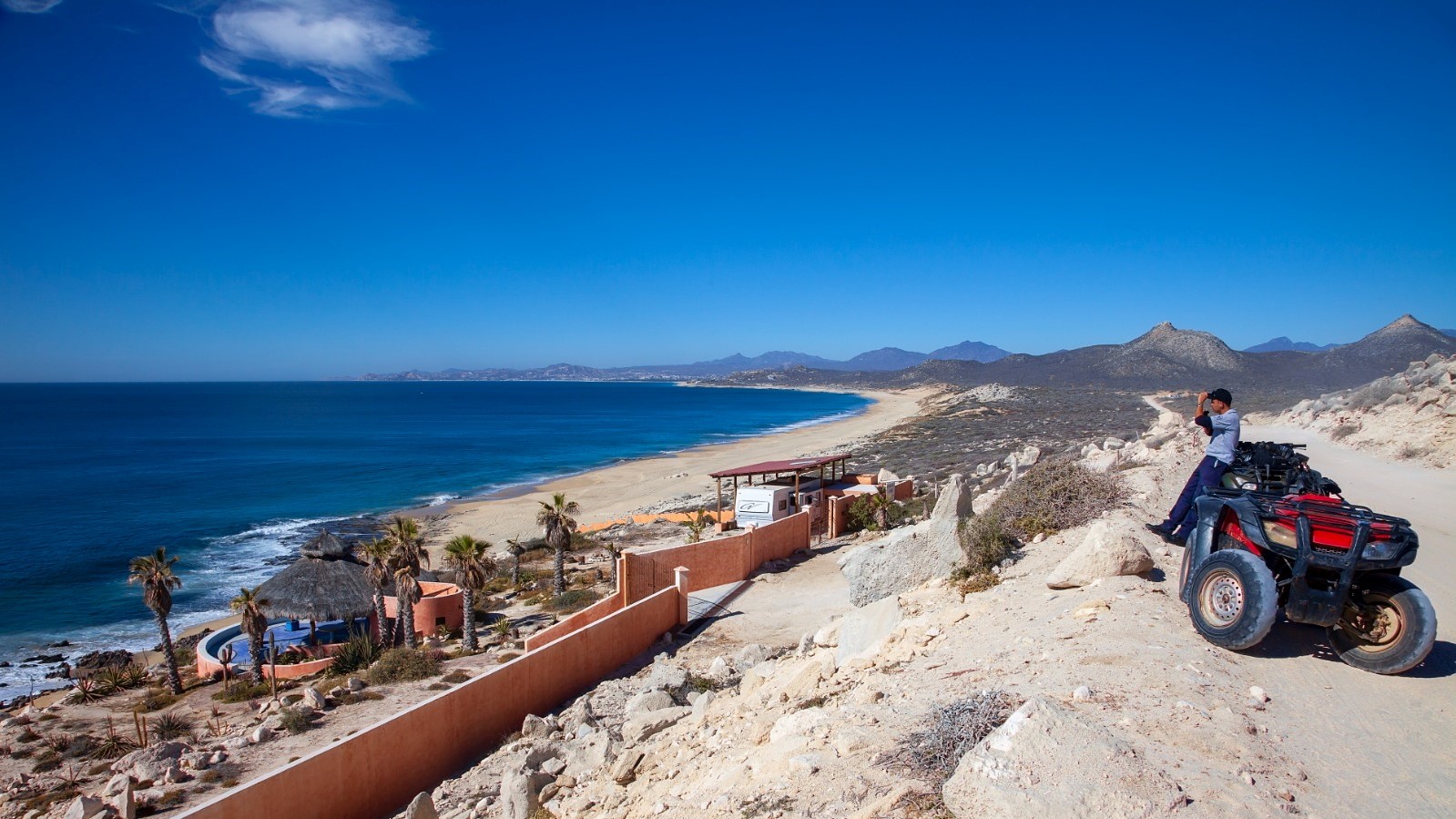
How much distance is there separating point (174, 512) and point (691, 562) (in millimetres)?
39631

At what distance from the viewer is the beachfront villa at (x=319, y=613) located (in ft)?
61.0

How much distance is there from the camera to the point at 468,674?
51.3ft

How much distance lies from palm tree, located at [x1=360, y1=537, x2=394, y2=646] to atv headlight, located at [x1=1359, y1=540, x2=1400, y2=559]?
17.8m

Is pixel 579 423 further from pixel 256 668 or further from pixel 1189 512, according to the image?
pixel 1189 512

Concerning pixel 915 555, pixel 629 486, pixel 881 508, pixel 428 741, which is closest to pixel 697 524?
pixel 881 508

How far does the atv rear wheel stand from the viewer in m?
5.68

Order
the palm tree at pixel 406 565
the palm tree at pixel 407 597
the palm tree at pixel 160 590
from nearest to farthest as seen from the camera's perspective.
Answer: the palm tree at pixel 160 590, the palm tree at pixel 407 597, the palm tree at pixel 406 565

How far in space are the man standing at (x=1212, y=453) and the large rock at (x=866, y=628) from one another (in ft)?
10.9

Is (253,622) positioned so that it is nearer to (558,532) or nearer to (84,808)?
(558,532)

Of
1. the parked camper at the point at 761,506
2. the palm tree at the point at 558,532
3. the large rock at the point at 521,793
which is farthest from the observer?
the parked camper at the point at 761,506

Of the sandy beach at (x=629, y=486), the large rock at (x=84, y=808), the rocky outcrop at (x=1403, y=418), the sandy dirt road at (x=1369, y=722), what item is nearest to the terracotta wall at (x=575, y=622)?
the large rock at (x=84, y=808)

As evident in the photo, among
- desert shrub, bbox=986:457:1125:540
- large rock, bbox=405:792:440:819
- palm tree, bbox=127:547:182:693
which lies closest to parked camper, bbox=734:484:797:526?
desert shrub, bbox=986:457:1125:540

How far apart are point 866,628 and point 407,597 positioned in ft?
40.1

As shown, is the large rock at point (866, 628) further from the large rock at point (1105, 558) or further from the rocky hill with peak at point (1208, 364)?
A: the rocky hill with peak at point (1208, 364)
